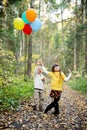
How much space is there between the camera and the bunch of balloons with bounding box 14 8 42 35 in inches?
434

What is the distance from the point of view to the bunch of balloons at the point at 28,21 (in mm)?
11021

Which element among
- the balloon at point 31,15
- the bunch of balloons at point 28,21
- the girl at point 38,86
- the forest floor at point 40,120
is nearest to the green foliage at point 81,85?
the bunch of balloons at point 28,21

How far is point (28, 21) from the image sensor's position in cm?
1152

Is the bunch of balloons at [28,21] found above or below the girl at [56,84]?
above

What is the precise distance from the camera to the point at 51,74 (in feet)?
28.1

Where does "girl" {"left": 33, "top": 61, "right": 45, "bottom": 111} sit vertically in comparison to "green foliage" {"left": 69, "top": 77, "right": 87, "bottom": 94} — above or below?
above

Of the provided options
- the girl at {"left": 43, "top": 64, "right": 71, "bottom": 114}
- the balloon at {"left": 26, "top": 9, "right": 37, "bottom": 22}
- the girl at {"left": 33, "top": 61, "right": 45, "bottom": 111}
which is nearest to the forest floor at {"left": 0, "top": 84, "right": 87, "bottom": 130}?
the girl at {"left": 33, "top": 61, "right": 45, "bottom": 111}

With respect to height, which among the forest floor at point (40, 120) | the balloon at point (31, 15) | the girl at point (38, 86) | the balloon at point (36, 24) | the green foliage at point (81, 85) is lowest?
the green foliage at point (81, 85)

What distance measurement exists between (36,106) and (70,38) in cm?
2636

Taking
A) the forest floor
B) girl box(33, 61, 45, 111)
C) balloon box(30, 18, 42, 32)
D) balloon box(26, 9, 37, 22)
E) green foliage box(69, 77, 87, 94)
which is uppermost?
balloon box(26, 9, 37, 22)

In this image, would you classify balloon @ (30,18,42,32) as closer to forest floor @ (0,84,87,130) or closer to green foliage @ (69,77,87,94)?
forest floor @ (0,84,87,130)

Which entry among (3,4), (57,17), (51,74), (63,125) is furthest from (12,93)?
(57,17)

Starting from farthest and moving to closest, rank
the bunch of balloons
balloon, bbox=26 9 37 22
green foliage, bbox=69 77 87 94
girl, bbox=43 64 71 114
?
green foliage, bbox=69 77 87 94, the bunch of balloons, balloon, bbox=26 9 37 22, girl, bbox=43 64 71 114

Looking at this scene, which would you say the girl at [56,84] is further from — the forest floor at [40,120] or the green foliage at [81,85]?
the green foliage at [81,85]
